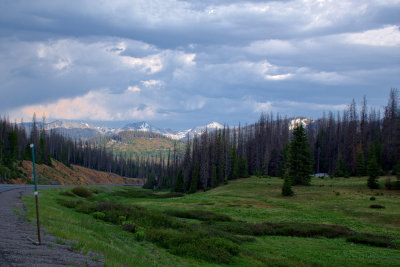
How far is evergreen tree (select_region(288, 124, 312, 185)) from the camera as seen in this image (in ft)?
→ 216

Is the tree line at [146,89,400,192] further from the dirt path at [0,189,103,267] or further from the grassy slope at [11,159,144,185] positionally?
the dirt path at [0,189,103,267]

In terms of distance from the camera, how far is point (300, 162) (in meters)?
66.1

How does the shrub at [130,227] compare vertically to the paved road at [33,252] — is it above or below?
below

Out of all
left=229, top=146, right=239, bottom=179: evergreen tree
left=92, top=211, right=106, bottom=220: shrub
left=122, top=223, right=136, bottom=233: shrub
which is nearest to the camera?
left=122, top=223, right=136, bottom=233: shrub

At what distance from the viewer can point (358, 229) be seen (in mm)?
30297

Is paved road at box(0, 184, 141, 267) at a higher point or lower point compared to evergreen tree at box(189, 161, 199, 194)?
higher

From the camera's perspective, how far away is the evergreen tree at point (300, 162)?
2591 inches

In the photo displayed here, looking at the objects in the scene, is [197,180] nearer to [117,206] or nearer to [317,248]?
[117,206]

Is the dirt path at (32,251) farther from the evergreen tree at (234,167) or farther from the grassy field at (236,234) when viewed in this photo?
the evergreen tree at (234,167)

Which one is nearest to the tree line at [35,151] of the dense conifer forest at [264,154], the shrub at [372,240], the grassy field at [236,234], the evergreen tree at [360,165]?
the dense conifer forest at [264,154]

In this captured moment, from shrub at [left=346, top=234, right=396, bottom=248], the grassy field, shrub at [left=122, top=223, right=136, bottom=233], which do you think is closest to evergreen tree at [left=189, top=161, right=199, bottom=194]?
the grassy field

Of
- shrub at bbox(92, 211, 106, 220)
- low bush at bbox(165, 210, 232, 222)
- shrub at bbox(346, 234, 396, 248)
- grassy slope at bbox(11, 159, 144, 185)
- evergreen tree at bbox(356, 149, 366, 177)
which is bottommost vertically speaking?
grassy slope at bbox(11, 159, 144, 185)

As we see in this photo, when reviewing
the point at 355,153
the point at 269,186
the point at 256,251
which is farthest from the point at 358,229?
the point at 355,153

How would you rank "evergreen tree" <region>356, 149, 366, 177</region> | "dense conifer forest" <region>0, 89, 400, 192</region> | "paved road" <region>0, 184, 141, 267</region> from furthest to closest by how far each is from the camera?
→ "dense conifer forest" <region>0, 89, 400, 192</region>
"evergreen tree" <region>356, 149, 366, 177</region>
"paved road" <region>0, 184, 141, 267</region>
